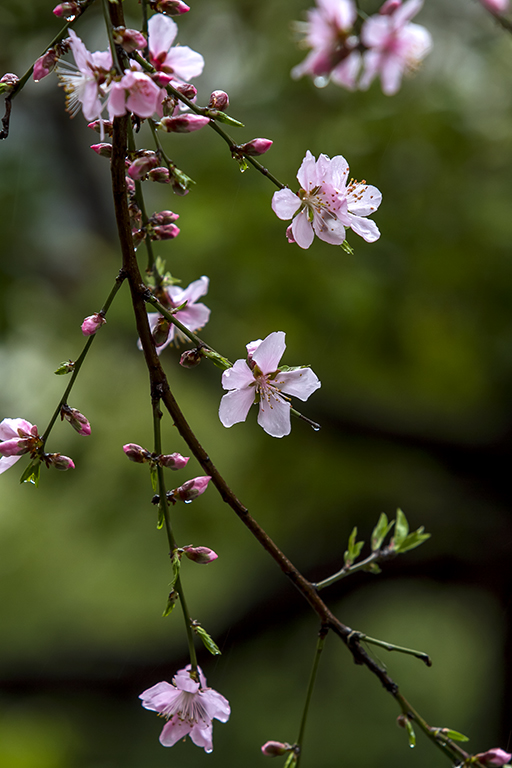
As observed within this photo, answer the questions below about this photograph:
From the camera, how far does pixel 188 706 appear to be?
2.76 ft

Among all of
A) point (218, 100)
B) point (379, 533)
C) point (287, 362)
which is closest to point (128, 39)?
point (218, 100)

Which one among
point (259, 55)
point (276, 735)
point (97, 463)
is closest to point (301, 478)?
point (97, 463)

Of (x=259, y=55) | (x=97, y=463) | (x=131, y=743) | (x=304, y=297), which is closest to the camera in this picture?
(x=304, y=297)

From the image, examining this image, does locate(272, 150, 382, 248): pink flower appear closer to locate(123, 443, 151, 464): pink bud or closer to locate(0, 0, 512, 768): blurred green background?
locate(123, 443, 151, 464): pink bud

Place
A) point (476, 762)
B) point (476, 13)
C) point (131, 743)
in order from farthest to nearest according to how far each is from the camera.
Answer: point (131, 743)
point (476, 13)
point (476, 762)

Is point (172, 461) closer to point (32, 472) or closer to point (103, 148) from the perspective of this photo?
point (32, 472)

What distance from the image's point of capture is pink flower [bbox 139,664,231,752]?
2.64ft

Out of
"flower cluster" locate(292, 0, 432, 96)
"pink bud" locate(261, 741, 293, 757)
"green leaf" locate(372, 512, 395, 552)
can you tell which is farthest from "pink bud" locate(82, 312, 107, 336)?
"pink bud" locate(261, 741, 293, 757)

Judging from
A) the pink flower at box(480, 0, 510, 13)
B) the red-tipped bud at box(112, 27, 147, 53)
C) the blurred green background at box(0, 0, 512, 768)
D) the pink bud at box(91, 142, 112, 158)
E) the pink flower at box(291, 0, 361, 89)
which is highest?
the pink flower at box(480, 0, 510, 13)

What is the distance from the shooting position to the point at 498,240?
8.47 feet

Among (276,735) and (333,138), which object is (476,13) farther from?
(276,735)

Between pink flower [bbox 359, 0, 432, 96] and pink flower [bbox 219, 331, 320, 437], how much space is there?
375 millimetres

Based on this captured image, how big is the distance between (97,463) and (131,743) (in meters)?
1.94

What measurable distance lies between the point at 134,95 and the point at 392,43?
0.43 m
